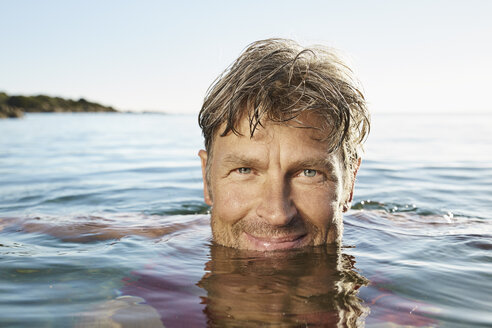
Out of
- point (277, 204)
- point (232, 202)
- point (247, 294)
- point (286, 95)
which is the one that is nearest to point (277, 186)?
point (277, 204)

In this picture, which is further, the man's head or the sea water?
the man's head

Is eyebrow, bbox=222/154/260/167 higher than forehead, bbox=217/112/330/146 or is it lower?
lower

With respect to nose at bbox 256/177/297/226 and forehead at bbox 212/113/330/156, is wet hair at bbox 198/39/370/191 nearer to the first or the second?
forehead at bbox 212/113/330/156

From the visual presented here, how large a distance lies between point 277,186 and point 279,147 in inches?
9.2

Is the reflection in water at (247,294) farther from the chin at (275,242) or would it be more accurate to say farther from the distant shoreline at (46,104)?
the distant shoreline at (46,104)

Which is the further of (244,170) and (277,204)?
(244,170)

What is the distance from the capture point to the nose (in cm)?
268

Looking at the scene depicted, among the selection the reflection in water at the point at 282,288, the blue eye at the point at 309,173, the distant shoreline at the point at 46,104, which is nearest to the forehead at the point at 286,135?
the blue eye at the point at 309,173

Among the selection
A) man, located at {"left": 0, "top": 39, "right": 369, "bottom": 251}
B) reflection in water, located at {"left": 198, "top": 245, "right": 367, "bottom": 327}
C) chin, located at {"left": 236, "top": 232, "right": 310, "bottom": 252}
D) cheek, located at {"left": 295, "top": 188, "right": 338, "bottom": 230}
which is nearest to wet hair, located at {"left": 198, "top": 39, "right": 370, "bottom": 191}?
man, located at {"left": 0, "top": 39, "right": 369, "bottom": 251}

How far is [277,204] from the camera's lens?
106 inches

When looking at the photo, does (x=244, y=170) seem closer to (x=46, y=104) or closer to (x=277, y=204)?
(x=277, y=204)

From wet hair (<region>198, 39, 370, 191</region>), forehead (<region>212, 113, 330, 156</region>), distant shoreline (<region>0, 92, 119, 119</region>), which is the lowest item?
distant shoreline (<region>0, 92, 119, 119</region>)

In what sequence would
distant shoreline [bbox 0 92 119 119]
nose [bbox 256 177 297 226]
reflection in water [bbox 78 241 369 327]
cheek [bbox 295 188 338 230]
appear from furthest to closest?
distant shoreline [bbox 0 92 119 119]
cheek [bbox 295 188 338 230]
nose [bbox 256 177 297 226]
reflection in water [bbox 78 241 369 327]

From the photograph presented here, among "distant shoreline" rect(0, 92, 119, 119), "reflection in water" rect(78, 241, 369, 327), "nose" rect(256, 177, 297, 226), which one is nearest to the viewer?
"reflection in water" rect(78, 241, 369, 327)
